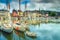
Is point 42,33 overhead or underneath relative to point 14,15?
underneath

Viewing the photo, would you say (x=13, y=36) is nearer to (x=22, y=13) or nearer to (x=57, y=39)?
(x=22, y=13)

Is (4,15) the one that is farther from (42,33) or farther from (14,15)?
(42,33)

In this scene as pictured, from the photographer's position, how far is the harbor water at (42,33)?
1582 millimetres

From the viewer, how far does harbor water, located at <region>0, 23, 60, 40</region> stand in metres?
1.58

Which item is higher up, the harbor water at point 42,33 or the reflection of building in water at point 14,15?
the reflection of building in water at point 14,15

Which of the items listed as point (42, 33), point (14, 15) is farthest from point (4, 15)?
point (42, 33)

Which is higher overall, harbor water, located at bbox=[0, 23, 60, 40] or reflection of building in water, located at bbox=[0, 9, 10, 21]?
reflection of building in water, located at bbox=[0, 9, 10, 21]

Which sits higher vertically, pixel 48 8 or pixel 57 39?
pixel 48 8

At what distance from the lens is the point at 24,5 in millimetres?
1609

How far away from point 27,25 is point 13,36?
0.64 feet

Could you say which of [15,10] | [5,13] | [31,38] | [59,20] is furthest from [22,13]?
[59,20]

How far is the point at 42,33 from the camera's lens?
158cm

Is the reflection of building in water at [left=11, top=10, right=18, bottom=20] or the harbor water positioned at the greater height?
the reflection of building in water at [left=11, top=10, right=18, bottom=20]

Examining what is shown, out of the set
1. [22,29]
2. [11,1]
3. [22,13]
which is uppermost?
[11,1]
